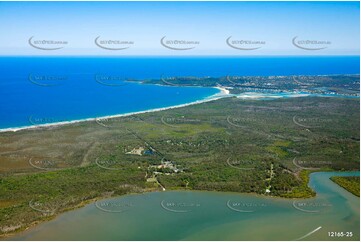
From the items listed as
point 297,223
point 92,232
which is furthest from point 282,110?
point 92,232

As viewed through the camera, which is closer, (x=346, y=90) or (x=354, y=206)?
(x=354, y=206)

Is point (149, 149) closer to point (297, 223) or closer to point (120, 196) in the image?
point (120, 196)

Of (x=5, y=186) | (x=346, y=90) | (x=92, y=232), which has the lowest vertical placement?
(x=92, y=232)

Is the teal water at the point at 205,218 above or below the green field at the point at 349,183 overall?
below

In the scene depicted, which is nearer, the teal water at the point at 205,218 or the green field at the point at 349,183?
the teal water at the point at 205,218

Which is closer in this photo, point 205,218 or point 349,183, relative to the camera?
point 205,218

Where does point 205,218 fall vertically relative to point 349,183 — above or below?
below

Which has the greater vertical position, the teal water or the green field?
the green field

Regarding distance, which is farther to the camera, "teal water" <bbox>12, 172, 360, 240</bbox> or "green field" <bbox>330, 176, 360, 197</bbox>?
"green field" <bbox>330, 176, 360, 197</bbox>
